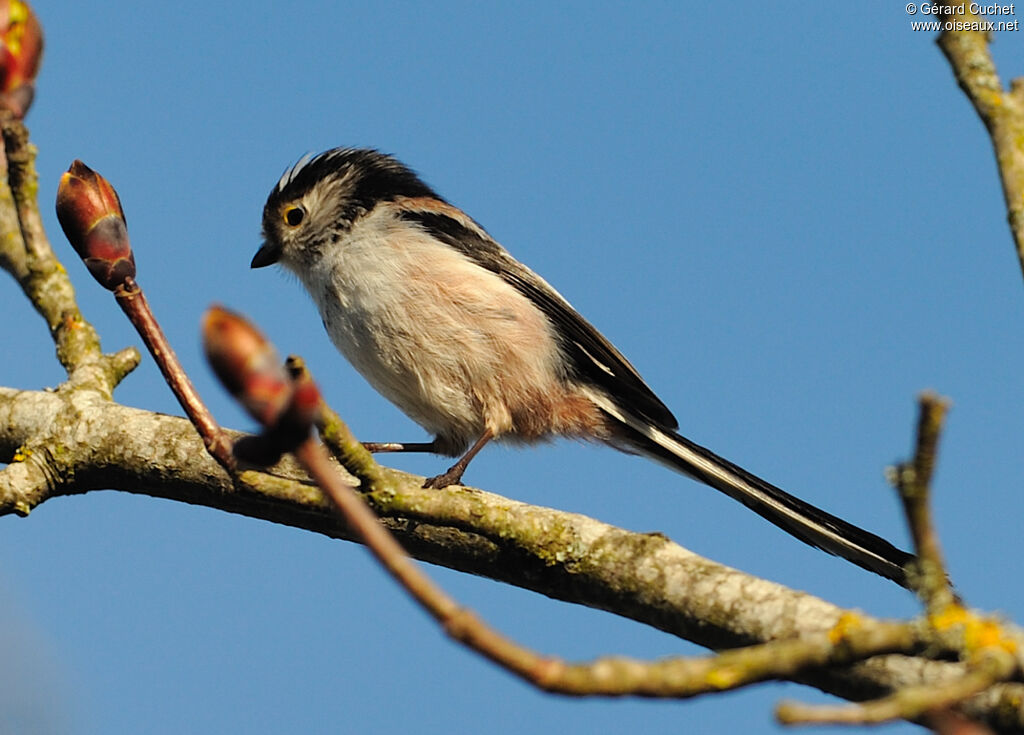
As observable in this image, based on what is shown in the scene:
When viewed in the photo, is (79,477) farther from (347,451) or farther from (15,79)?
(15,79)

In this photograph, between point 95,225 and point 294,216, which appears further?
point 294,216

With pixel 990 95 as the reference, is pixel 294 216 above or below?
above

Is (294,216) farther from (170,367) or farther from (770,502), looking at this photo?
(170,367)

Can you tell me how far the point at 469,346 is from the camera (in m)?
4.69

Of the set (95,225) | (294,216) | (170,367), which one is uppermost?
(294,216)

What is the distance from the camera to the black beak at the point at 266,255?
5.60 meters

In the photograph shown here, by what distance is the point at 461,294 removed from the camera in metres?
4.77

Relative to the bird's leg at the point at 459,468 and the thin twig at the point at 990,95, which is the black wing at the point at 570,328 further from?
the thin twig at the point at 990,95

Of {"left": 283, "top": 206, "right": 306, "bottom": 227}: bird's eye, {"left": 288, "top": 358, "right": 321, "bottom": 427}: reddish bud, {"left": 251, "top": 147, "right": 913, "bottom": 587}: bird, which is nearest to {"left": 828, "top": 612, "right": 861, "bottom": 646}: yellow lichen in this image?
{"left": 288, "top": 358, "right": 321, "bottom": 427}: reddish bud

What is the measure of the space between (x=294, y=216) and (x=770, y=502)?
2.84m

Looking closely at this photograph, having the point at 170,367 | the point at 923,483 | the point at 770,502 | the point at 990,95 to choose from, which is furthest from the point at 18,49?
the point at 770,502

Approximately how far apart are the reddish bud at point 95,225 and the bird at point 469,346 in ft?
8.41

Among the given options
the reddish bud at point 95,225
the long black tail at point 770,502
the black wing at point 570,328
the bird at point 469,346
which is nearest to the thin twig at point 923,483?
the reddish bud at point 95,225

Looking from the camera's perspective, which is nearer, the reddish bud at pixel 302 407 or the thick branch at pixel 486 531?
the reddish bud at pixel 302 407
